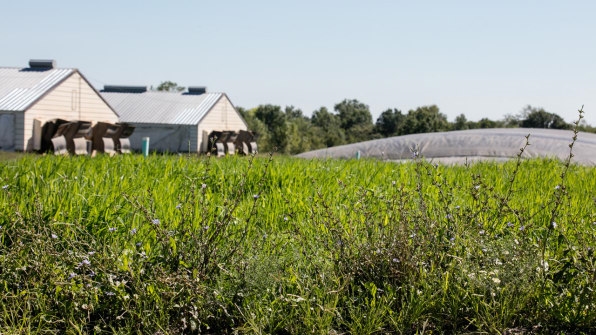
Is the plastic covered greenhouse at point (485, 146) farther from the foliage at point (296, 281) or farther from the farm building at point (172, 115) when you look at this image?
the farm building at point (172, 115)

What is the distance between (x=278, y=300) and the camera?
3.43m

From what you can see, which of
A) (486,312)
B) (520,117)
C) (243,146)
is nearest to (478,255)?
(486,312)

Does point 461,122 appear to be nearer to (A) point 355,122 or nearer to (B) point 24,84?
(A) point 355,122

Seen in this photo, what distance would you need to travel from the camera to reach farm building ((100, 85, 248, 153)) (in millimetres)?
32844

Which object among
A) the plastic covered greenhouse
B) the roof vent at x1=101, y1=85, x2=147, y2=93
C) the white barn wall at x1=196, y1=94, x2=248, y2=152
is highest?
the roof vent at x1=101, y1=85, x2=147, y2=93

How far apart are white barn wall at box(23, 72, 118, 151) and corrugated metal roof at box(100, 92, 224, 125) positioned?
203 centimetres

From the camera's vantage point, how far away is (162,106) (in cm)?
3416

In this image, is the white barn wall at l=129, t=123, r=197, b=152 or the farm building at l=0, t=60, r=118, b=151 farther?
the white barn wall at l=129, t=123, r=197, b=152

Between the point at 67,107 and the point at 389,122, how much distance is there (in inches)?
1803

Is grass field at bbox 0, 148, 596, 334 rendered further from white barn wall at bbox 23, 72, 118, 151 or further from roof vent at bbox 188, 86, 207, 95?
roof vent at bbox 188, 86, 207, 95

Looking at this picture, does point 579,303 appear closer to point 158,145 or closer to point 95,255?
point 95,255

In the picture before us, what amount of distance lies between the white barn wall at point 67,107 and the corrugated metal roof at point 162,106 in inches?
79.9

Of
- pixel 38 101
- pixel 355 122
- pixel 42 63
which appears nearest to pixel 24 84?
pixel 38 101

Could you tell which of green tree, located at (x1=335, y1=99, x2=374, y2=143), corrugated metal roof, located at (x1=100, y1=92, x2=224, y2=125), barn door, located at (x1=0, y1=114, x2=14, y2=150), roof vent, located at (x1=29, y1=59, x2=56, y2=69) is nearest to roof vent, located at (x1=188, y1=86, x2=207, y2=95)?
corrugated metal roof, located at (x1=100, y1=92, x2=224, y2=125)
